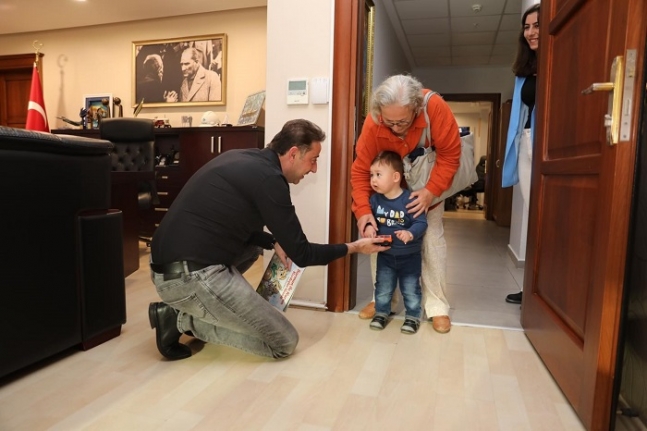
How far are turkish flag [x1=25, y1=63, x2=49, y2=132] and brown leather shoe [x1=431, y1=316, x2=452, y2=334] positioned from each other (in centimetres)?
468

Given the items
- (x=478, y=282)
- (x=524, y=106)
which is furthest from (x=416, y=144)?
(x=478, y=282)

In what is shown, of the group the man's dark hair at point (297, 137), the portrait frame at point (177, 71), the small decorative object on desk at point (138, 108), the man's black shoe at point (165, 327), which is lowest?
Answer: the man's black shoe at point (165, 327)

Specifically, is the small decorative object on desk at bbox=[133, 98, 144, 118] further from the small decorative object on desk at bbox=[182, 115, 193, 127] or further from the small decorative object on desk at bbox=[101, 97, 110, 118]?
the small decorative object on desk at bbox=[182, 115, 193, 127]

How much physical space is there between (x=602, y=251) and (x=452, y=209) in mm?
8541

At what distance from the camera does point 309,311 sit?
2.29 meters

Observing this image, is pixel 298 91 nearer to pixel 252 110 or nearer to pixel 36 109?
pixel 252 110

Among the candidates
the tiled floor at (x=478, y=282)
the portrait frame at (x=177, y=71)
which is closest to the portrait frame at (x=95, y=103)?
the portrait frame at (x=177, y=71)

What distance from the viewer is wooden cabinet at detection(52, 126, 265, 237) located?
13.2ft

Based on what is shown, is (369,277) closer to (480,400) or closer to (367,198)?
(367,198)

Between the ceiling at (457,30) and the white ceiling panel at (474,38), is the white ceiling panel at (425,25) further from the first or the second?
the white ceiling panel at (474,38)

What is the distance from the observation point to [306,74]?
2.23 m

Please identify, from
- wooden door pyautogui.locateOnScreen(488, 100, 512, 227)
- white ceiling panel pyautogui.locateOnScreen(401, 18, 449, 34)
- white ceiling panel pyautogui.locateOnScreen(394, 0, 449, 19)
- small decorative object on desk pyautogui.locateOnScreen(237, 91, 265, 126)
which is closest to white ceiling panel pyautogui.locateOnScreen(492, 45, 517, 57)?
wooden door pyautogui.locateOnScreen(488, 100, 512, 227)

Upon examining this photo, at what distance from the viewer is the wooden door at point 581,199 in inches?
45.3

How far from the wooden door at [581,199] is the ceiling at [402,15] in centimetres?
303
